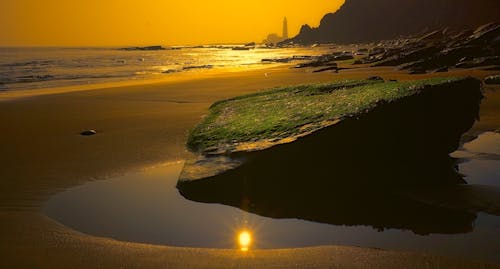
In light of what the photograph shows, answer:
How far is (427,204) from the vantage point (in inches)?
206

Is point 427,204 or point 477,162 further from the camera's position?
point 477,162

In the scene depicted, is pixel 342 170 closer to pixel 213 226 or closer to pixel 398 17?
pixel 213 226

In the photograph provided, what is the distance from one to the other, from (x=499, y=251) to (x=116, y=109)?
1259 centimetres

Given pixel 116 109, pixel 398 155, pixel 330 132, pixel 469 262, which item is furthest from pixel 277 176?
pixel 116 109

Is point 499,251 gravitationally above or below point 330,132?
below

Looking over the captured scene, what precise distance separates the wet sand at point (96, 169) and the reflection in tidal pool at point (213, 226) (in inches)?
8.2

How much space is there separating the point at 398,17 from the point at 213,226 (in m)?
166

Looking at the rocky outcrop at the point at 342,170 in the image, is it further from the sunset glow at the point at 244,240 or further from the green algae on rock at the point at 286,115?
the sunset glow at the point at 244,240

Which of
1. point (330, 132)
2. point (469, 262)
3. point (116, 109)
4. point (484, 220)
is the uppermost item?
point (116, 109)

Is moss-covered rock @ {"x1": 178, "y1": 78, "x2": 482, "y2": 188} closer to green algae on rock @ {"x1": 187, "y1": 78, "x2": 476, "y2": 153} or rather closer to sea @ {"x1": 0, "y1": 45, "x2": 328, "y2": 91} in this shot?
green algae on rock @ {"x1": 187, "y1": 78, "x2": 476, "y2": 153}

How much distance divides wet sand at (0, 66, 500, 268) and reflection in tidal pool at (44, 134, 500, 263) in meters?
0.21

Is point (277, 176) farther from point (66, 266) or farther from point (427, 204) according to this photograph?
point (66, 266)

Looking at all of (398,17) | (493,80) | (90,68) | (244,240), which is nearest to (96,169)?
(244,240)

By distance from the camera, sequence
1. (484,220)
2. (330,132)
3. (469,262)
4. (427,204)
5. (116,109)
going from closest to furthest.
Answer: (469,262) < (484,220) < (427,204) < (330,132) < (116,109)
